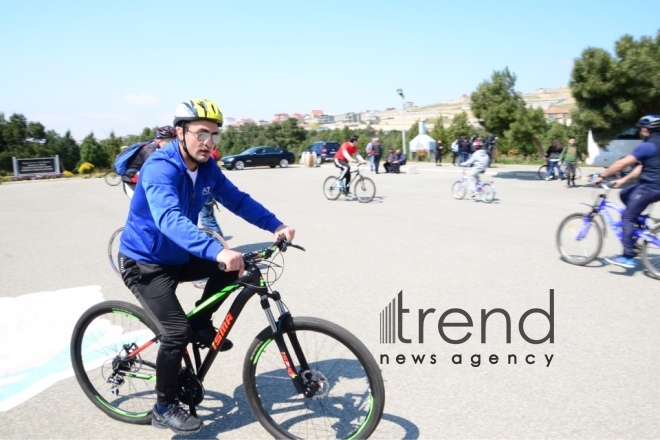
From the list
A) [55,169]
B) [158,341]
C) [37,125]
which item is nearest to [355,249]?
[158,341]

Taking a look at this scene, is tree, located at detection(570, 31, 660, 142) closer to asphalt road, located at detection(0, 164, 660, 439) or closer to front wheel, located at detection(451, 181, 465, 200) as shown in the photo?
front wheel, located at detection(451, 181, 465, 200)

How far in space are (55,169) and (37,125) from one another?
6194mm

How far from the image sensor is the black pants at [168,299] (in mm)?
3031

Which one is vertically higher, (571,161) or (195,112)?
(195,112)

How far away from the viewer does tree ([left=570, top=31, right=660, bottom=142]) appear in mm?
17344

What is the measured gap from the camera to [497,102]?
22.5 metres

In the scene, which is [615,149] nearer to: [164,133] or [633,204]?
[633,204]

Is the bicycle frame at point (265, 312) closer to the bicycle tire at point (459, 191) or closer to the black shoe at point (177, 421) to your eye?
the black shoe at point (177, 421)

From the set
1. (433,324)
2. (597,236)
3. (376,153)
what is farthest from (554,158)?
(433,324)

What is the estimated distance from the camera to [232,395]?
3801 millimetres

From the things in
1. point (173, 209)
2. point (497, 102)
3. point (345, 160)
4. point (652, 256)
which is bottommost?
point (652, 256)

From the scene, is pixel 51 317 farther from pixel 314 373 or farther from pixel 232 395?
pixel 314 373

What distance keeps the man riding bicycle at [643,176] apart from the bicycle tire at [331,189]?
10.0m

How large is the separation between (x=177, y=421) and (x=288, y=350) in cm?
83
